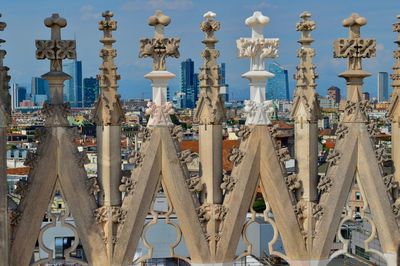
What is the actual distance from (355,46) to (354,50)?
6 cm

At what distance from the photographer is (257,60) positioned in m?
11.7

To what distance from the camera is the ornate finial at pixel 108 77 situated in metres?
11.2

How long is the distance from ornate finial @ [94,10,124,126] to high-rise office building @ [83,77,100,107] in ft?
0.69

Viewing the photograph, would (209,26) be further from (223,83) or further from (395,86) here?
(395,86)

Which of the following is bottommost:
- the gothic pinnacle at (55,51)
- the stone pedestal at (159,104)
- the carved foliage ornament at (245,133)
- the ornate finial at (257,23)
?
the carved foliage ornament at (245,133)

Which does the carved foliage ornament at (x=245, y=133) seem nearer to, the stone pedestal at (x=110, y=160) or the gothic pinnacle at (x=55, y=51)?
the stone pedestal at (x=110, y=160)

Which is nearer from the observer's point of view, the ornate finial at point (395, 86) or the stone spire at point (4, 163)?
the stone spire at point (4, 163)

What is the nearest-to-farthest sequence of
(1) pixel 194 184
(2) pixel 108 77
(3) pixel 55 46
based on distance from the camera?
(3) pixel 55 46 → (2) pixel 108 77 → (1) pixel 194 184

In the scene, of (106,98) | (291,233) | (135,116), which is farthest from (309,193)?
(135,116)

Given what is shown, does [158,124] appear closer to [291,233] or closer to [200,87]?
[200,87]

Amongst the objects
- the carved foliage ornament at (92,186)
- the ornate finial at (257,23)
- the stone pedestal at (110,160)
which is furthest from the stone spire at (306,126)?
the carved foliage ornament at (92,186)

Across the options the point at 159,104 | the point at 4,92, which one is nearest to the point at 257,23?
the point at 159,104

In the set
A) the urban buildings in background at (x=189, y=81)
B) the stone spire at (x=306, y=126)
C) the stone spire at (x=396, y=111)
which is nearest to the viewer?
the stone spire at (x=306, y=126)

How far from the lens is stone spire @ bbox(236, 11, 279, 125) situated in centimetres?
1159
